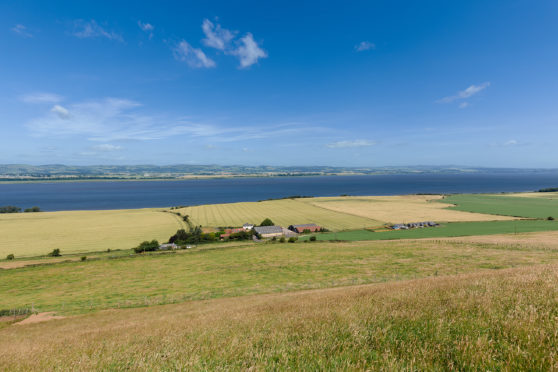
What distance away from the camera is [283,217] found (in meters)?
102

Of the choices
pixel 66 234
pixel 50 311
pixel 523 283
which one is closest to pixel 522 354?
pixel 523 283

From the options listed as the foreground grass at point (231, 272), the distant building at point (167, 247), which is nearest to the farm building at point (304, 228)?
the foreground grass at point (231, 272)

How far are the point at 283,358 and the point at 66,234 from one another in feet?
327

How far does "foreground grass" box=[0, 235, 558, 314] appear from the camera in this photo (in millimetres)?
29688

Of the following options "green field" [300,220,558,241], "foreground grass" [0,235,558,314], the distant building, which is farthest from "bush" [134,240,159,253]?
"green field" [300,220,558,241]

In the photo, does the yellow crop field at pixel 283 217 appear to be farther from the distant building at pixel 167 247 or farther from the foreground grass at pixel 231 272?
the foreground grass at pixel 231 272

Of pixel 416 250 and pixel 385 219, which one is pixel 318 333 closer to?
pixel 416 250

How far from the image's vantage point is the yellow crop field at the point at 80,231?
Result: 2500 inches

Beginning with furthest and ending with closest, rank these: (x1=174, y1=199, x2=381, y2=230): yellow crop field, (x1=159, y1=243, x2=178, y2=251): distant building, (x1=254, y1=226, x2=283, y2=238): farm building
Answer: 1. (x1=174, y1=199, x2=381, y2=230): yellow crop field
2. (x1=254, y1=226, x2=283, y2=238): farm building
3. (x1=159, y1=243, x2=178, y2=251): distant building

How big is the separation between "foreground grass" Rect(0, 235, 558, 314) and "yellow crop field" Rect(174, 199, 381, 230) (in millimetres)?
33731

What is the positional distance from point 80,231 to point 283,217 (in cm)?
6968

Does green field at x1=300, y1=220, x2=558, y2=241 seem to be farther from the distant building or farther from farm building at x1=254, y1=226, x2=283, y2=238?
the distant building

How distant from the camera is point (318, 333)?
5.31 m

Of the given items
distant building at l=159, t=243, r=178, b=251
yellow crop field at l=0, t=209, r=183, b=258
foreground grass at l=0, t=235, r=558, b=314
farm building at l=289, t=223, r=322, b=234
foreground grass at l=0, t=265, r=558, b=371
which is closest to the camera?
foreground grass at l=0, t=265, r=558, b=371
